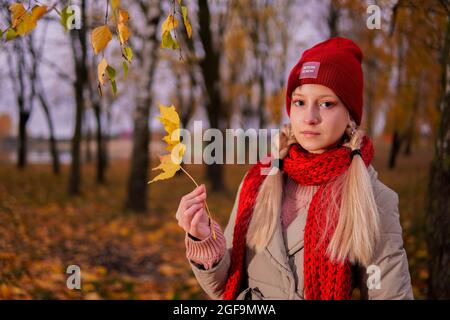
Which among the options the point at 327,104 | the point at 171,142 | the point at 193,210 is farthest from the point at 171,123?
the point at 327,104

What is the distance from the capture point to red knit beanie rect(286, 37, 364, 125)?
1.84 metres

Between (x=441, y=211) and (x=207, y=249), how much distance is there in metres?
2.20

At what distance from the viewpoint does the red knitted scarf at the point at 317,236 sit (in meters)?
1.81

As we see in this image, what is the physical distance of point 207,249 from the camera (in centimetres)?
186

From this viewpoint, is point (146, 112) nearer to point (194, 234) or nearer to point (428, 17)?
point (428, 17)

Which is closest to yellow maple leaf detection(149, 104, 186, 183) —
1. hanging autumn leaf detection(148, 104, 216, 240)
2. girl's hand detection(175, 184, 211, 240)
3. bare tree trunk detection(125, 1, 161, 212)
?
hanging autumn leaf detection(148, 104, 216, 240)

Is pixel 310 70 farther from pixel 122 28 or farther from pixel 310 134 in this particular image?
pixel 122 28

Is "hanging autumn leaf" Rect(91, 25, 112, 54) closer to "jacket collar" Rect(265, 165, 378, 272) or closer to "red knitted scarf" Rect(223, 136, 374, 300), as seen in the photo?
"red knitted scarf" Rect(223, 136, 374, 300)

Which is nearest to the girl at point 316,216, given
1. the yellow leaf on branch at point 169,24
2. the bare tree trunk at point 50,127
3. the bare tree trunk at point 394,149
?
Answer: the yellow leaf on branch at point 169,24

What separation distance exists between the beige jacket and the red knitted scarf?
0.17 feet

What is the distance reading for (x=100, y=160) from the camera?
16.3 m

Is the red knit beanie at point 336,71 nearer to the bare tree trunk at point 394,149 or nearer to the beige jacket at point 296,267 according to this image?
the beige jacket at point 296,267

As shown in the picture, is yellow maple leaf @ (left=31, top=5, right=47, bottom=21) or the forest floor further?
the forest floor

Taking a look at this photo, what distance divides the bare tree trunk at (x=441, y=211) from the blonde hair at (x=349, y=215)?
5.59 feet
